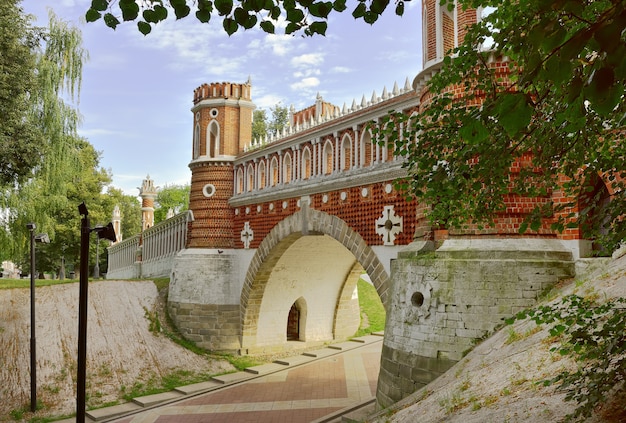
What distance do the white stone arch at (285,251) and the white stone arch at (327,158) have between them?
1.18 m

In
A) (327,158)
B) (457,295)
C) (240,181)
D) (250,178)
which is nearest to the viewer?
(457,295)

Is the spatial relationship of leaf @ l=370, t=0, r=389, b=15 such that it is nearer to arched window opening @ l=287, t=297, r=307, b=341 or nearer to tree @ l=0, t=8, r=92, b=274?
tree @ l=0, t=8, r=92, b=274

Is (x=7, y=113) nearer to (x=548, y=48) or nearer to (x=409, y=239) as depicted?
(x=409, y=239)

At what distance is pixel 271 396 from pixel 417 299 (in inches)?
260

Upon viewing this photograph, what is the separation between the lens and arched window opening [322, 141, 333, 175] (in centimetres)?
1395

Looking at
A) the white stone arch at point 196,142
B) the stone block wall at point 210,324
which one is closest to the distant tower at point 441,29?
the white stone arch at point 196,142

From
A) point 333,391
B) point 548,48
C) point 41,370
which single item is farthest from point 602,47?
point 41,370

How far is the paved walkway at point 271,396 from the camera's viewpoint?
1192 centimetres

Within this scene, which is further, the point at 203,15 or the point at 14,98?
the point at 14,98

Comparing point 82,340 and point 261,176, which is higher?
point 261,176

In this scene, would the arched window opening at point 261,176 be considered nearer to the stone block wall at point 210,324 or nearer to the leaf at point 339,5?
the stone block wall at point 210,324

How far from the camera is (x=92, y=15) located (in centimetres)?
287

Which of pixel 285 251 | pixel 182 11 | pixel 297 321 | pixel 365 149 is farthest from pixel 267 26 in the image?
pixel 297 321

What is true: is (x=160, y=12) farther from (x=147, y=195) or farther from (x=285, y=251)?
(x=147, y=195)
